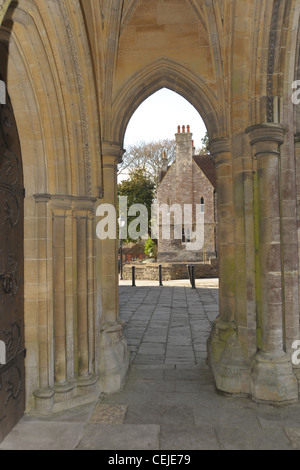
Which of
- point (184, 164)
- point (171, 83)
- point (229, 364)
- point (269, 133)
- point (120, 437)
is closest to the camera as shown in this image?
point (120, 437)

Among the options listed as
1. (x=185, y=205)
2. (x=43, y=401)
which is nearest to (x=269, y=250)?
(x=43, y=401)

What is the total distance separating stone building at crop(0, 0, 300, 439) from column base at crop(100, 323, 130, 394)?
0.02 meters

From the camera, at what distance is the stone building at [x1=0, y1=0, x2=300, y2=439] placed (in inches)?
141

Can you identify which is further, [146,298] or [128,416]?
[146,298]

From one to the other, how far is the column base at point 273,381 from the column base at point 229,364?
13 centimetres

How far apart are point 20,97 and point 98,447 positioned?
3510 millimetres

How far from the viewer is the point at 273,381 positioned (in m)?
3.77

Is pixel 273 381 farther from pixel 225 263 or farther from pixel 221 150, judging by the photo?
pixel 221 150

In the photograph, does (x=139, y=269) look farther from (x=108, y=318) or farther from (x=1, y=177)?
(x=1, y=177)

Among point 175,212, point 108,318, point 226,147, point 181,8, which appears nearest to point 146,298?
point 108,318

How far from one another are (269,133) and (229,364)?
2.76m

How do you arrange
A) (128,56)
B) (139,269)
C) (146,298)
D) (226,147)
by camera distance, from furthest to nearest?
1. (139,269)
2. (146,298)
3. (128,56)
4. (226,147)
